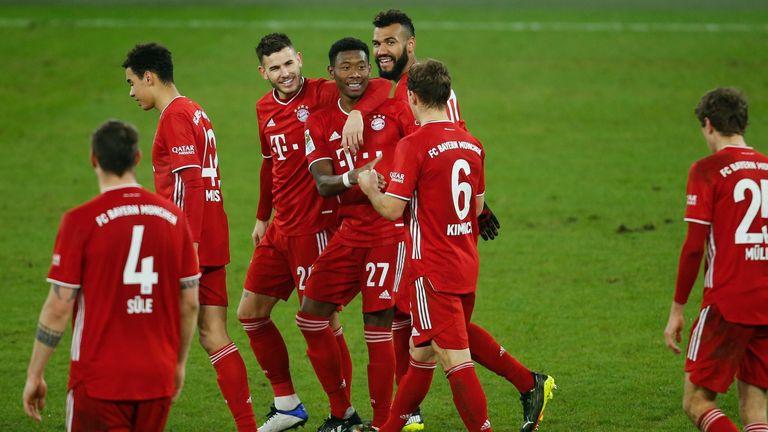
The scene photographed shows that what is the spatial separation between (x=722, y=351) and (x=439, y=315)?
1.69 metres

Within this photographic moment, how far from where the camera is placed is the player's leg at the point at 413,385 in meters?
7.25

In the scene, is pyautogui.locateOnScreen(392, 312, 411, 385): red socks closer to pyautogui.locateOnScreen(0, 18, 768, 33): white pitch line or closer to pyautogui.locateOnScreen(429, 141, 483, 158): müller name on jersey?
pyautogui.locateOnScreen(429, 141, 483, 158): müller name on jersey

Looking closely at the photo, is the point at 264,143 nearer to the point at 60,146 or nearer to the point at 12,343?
the point at 12,343

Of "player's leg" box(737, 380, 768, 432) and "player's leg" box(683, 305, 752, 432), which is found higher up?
"player's leg" box(683, 305, 752, 432)

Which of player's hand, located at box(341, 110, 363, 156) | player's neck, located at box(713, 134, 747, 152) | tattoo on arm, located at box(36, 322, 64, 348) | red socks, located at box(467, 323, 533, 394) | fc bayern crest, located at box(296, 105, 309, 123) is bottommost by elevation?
red socks, located at box(467, 323, 533, 394)

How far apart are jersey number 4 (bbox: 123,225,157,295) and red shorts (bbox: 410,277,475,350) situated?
1.98 metres

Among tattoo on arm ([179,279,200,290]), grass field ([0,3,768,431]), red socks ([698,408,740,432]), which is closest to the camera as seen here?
tattoo on arm ([179,279,200,290])

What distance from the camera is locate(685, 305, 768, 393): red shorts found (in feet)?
20.9

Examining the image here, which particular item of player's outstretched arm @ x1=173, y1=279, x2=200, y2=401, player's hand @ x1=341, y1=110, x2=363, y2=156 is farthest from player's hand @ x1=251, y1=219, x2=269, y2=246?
player's outstretched arm @ x1=173, y1=279, x2=200, y2=401

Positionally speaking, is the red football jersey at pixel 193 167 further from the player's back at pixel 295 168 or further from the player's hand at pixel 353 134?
the player's hand at pixel 353 134

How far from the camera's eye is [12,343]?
→ 10.2 metres

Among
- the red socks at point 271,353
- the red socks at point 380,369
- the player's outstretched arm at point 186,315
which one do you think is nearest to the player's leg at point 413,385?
the red socks at point 380,369

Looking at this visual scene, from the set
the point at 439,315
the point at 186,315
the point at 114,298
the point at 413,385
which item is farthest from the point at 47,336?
the point at 413,385

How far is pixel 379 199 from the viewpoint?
22.5ft
